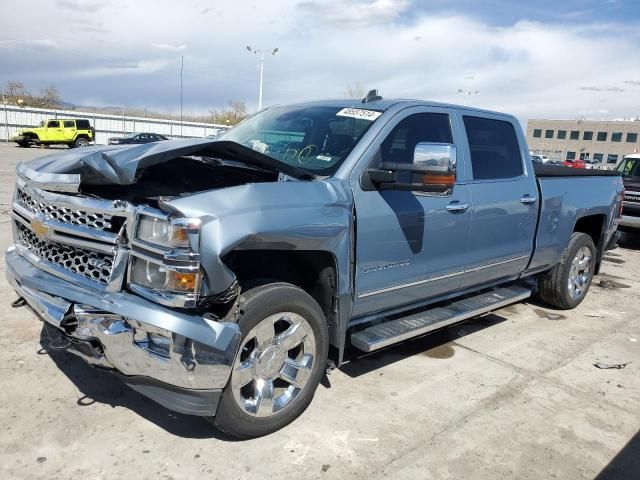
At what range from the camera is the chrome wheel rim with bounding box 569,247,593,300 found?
600cm

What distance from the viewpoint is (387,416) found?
3.48 metres

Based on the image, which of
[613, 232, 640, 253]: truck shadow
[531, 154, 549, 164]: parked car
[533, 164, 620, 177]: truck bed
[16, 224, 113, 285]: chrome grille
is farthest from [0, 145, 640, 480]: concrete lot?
[613, 232, 640, 253]: truck shadow

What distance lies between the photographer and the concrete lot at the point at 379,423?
9.50 feet

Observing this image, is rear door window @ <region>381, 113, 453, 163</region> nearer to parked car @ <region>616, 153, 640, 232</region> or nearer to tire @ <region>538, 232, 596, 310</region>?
tire @ <region>538, 232, 596, 310</region>

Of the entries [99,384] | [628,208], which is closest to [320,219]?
[99,384]

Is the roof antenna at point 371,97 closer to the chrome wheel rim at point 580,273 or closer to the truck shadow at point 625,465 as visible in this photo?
the truck shadow at point 625,465

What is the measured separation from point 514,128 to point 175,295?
3.91m

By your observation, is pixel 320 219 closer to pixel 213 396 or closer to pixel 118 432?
pixel 213 396

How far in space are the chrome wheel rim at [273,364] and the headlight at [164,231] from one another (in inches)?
25.6

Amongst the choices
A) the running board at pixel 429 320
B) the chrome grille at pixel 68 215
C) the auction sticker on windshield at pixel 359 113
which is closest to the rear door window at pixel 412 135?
the auction sticker on windshield at pixel 359 113

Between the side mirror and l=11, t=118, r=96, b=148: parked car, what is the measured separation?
34533mm

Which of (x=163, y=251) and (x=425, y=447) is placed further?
(x=425, y=447)

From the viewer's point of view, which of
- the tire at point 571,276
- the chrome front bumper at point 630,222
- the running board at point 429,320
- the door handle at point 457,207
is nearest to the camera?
the running board at point 429,320

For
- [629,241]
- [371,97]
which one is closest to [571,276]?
[371,97]
